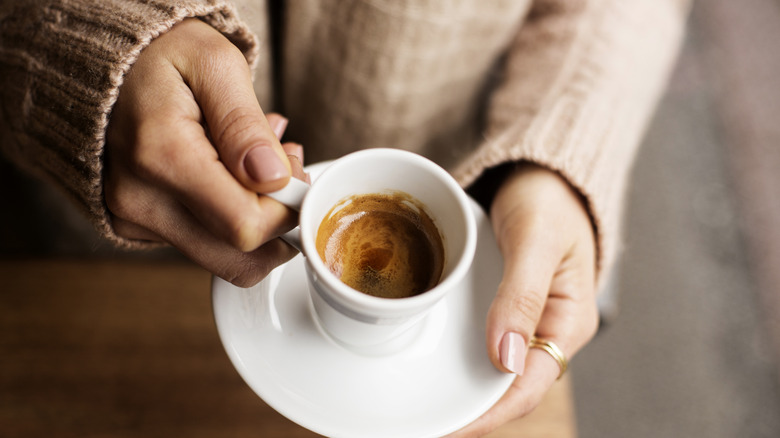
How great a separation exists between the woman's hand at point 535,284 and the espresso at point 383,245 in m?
0.09

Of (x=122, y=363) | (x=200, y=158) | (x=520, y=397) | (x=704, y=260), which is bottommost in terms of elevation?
(x=704, y=260)

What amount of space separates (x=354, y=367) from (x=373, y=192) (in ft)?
0.64

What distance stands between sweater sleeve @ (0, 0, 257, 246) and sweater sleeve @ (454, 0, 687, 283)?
0.40 m

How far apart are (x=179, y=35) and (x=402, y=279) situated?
34 cm

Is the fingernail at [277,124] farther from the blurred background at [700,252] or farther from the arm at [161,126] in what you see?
the blurred background at [700,252]

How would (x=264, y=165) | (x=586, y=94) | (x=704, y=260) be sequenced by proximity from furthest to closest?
(x=704, y=260) < (x=586, y=94) < (x=264, y=165)

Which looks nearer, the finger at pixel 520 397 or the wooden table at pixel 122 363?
the finger at pixel 520 397

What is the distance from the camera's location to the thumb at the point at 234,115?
1.39 ft

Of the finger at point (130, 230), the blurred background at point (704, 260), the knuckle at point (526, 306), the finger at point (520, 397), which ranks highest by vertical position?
the finger at point (130, 230)

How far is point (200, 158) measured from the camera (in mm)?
429

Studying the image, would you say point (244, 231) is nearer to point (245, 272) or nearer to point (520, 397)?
point (245, 272)

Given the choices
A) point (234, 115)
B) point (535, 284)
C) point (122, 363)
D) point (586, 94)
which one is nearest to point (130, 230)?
point (234, 115)

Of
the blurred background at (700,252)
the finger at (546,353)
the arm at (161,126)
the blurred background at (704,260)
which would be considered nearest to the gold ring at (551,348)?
the finger at (546,353)

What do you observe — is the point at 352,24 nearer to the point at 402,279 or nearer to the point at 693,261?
the point at 402,279
